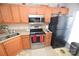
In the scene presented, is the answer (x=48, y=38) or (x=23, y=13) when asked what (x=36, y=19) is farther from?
(x=48, y=38)

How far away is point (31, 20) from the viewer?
89cm

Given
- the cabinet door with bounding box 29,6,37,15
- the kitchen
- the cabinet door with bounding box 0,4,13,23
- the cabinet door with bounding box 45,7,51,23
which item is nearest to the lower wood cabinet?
the kitchen

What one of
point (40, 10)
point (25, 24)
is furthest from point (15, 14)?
point (40, 10)

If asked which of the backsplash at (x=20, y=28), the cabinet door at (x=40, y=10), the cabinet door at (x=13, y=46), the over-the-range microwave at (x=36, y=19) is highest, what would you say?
the cabinet door at (x=40, y=10)

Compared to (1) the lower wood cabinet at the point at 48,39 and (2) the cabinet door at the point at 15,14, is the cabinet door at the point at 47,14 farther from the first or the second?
(2) the cabinet door at the point at 15,14

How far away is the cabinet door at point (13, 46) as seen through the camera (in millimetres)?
779

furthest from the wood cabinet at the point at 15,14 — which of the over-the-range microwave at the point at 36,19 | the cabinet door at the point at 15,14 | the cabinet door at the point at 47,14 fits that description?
the cabinet door at the point at 47,14

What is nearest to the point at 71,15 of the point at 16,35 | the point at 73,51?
the point at 73,51

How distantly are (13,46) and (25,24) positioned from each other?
0.91 ft

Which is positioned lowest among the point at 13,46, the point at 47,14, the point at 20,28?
the point at 13,46

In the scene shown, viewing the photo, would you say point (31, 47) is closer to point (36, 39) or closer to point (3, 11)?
→ point (36, 39)

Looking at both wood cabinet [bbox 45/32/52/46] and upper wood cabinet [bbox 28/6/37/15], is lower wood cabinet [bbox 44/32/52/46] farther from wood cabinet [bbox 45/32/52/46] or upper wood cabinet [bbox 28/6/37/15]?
upper wood cabinet [bbox 28/6/37/15]

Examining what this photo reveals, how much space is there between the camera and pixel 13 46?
2.83 feet

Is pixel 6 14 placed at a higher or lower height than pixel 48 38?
higher
